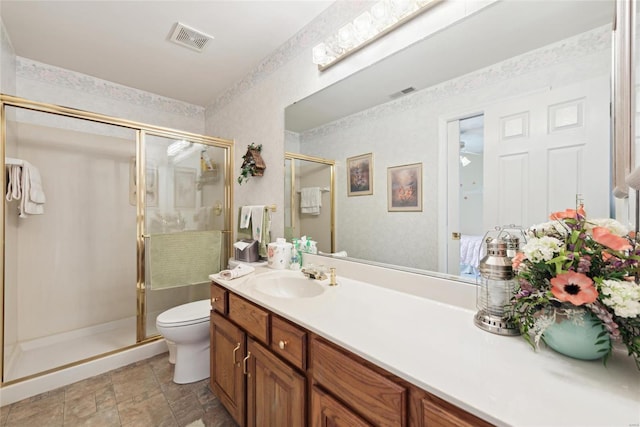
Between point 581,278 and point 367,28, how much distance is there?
4.50ft

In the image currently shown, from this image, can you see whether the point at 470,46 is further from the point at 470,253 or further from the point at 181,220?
the point at 181,220

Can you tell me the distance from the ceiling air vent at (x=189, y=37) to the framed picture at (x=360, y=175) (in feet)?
4.75

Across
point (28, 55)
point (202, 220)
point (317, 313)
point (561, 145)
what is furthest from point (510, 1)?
point (28, 55)

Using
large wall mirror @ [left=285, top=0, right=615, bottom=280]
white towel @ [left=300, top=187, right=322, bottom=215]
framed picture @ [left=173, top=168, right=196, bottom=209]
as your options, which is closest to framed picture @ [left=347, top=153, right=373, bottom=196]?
large wall mirror @ [left=285, top=0, right=615, bottom=280]

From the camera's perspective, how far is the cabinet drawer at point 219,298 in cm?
136

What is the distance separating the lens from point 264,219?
1.96 metres

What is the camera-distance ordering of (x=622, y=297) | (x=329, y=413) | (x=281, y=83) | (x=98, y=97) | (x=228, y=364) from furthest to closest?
(x=98, y=97), (x=281, y=83), (x=228, y=364), (x=329, y=413), (x=622, y=297)

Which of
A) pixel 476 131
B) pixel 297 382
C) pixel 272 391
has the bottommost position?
pixel 272 391

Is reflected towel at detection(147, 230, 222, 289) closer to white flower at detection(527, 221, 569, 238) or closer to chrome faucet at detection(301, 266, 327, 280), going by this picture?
chrome faucet at detection(301, 266, 327, 280)

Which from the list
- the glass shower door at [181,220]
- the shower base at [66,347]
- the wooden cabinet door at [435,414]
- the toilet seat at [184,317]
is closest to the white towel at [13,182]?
the glass shower door at [181,220]

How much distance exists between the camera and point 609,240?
0.56 m

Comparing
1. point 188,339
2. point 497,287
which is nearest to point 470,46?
point 497,287

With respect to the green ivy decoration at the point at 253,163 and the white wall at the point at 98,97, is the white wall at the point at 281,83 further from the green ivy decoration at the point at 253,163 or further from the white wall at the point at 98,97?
the white wall at the point at 98,97

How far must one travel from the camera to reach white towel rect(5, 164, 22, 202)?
5.77 feet
